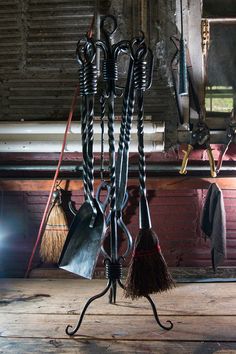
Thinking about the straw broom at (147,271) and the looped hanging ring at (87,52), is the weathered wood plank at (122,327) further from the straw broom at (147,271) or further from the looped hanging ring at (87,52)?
the looped hanging ring at (87,52)

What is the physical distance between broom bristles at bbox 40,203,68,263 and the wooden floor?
0.26m

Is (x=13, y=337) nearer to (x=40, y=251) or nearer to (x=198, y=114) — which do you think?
(x=40, y=251)

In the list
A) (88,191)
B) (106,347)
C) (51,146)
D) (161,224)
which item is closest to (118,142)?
(51,146)

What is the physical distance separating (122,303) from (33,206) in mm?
1023

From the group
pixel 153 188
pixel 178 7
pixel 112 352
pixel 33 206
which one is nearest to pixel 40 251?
pixel 33 206

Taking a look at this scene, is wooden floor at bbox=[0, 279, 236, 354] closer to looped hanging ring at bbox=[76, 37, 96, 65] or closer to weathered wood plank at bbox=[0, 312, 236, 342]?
weathered wood plank at bbox=[0, 312, 236, 342]

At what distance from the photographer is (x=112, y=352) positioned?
1.33 metres

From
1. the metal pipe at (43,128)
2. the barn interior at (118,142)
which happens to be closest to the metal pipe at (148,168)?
the barn interior at (118,142)

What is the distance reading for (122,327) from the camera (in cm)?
154

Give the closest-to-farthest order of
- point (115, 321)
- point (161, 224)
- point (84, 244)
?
point (84, 244), point (115, 321), point (161, 224)

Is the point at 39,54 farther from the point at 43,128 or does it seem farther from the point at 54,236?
the point at 54,236

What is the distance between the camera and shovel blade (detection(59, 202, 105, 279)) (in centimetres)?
142

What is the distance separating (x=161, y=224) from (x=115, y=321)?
3.41ft

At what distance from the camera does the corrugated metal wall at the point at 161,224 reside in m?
2.54
